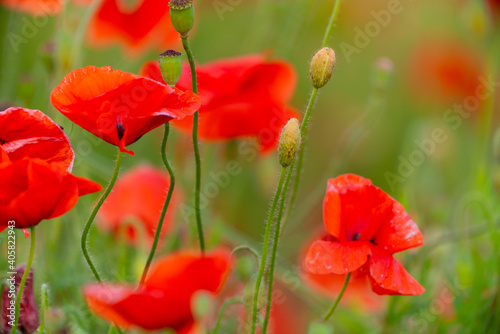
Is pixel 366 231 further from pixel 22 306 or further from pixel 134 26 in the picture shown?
pixel 134 26

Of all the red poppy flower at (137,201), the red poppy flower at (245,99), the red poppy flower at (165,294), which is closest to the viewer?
the red poppy flower at (165,294)

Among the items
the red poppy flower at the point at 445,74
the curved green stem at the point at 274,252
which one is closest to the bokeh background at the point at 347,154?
the red poppy flower at the point at 445,74

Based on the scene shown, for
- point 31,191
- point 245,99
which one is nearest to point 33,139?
point 31,191

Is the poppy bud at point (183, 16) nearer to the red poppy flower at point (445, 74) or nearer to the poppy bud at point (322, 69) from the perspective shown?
the poppy bud at point (322, 69)

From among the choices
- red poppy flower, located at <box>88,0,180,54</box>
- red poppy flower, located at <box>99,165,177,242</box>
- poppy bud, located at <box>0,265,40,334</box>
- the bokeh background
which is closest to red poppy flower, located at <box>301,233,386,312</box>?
the bokeh background

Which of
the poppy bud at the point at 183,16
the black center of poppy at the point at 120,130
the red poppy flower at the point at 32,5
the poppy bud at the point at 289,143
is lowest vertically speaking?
the black center of poppy at the point at 120,130

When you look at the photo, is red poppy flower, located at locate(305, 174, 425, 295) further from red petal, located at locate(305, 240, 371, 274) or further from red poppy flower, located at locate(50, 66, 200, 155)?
red poppy flower, located at locate(50, 66, 200, 155)
